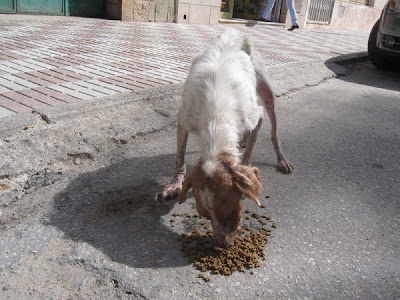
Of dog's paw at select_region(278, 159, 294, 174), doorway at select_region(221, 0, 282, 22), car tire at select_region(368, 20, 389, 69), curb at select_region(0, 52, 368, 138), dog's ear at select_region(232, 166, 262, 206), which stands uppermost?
doorway at select_region(221, 0, 282, 22)

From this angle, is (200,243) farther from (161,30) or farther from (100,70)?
(161,30)

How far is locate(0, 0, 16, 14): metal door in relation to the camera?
31.0 ft

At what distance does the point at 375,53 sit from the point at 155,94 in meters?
5.95

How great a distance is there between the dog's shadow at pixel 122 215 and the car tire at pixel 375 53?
6.80 metres

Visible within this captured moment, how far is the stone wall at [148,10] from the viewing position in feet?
36.3

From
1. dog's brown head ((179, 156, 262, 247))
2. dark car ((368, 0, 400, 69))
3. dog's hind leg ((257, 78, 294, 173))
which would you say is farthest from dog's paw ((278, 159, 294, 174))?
dark car ((368, 0, 400, 69))

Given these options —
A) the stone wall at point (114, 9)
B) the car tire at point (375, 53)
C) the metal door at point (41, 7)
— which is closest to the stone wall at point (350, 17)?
the car tire at point (375, 53)

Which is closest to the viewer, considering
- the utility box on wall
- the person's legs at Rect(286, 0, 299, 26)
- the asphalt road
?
the asphalt road

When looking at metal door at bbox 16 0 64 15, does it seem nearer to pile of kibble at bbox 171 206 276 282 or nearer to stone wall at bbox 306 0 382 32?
pile of kibble at bbox 171 206 276 282

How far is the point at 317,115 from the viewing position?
5609 mm

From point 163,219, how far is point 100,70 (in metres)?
3.31

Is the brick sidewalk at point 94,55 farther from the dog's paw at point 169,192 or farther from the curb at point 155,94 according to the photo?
the dog's paw at point 169,192

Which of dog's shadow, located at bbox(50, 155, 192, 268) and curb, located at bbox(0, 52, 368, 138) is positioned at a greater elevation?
curb, located at bbox(0, 52, 368, 138)

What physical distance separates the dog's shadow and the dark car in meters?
6.40
